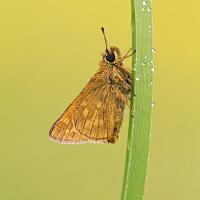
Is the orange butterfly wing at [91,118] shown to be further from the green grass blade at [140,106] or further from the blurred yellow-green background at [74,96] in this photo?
the blurred yellow-green background at [74,96]

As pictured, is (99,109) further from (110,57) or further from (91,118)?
(110,57)

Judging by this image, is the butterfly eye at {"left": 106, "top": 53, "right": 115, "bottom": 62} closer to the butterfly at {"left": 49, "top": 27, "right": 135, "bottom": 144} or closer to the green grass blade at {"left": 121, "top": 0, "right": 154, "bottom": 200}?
the butterfly at {"left": 49, "top": 27, "right": 135, "bottom": 144}

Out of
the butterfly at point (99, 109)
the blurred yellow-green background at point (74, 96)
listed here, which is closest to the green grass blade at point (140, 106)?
the butterfly at point (99, 109)

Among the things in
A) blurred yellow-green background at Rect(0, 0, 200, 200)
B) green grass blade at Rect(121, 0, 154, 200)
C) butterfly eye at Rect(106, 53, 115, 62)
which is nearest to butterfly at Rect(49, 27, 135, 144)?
butterfly eye at Rect(106, 53, 115, 62)

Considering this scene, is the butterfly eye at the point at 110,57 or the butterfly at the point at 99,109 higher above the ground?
the butterfly eye at the point at 110,57

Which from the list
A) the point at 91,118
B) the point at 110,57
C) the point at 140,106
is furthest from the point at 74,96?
the point at 140,106

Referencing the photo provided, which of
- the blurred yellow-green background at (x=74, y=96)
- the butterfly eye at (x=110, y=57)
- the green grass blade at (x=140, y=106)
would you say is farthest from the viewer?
the blurred yellow-green background at (x=74, y=96)
